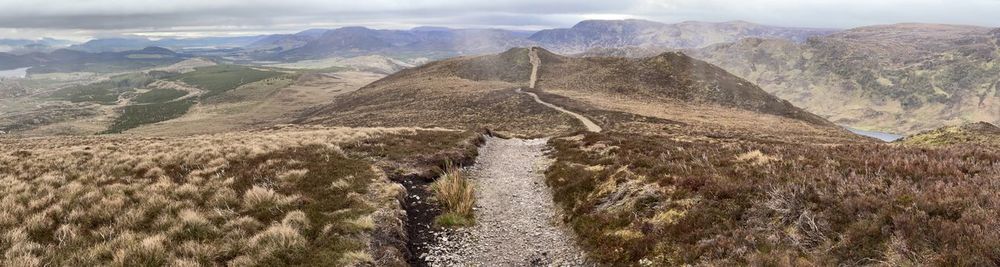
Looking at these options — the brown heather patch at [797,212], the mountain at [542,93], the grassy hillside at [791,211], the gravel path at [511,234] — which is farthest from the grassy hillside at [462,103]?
the brown heather patch at [797,212]

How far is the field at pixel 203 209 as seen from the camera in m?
11.1

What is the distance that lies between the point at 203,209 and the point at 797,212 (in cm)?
1601

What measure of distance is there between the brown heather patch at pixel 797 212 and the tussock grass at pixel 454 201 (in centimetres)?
339

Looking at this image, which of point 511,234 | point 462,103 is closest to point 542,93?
point 462,103

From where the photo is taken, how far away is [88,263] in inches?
407

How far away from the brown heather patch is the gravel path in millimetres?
759

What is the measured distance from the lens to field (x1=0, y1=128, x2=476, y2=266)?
1111cm

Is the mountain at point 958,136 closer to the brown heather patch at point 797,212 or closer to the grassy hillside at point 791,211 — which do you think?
the brown heather patch at point 797,212

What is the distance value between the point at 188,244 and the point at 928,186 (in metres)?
16.7

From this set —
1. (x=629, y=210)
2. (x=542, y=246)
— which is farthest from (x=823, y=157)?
(x=542, y=246)

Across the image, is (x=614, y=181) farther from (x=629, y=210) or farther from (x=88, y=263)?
(x=88, y=263)

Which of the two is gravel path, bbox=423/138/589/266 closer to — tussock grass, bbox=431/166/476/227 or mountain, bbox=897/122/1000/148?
tussock grass, bbox=431/166/476/227

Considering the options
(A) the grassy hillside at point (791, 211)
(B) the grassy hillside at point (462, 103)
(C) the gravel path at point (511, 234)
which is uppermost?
(A) the grassy hillside at point (791, 211)

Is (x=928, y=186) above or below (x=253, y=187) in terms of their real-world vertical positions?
above
